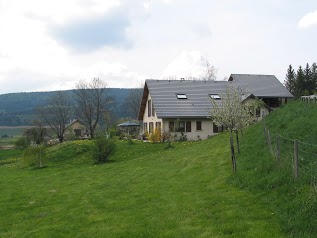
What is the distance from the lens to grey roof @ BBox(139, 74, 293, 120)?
4225cm

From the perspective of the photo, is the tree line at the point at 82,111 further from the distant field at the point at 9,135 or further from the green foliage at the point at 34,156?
the green foliage at the point at 34,156

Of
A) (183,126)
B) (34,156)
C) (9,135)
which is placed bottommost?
(34,156)

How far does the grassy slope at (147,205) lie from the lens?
→ 30.8 feet

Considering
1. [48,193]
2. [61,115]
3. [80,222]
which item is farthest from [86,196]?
[61,115]

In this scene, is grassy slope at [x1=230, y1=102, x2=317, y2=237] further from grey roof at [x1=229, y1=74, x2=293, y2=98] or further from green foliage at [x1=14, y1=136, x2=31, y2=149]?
green foliage at [x1=14, y1=136, x2=31, y2=149]

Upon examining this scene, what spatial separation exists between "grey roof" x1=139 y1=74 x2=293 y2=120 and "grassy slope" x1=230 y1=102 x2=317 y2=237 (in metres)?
22.0

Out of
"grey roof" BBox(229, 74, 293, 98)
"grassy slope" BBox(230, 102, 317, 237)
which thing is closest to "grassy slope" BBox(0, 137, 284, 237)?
"grassy slope" BBox(230, 102, 317, 237)

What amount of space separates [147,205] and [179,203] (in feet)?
3.75

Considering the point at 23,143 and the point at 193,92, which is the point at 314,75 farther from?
the point at 23,143

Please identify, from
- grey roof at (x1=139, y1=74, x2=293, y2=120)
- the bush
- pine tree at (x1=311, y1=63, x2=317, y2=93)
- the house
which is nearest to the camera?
the bush

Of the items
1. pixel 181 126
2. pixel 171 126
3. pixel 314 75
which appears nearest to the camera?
pixel 171 126

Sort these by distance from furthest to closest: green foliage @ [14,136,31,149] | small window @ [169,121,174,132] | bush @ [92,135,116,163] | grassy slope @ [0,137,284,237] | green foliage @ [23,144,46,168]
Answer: green foliage @ [14,136,31,149], small window @ [169,121,174,132], green foliage @ [23,144,46,168], bush @ [92,135,116,163], grassy slope @ [0,137,284,237]

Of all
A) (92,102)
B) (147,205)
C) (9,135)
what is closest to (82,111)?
(92,102)

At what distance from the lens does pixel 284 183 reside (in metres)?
10.7
